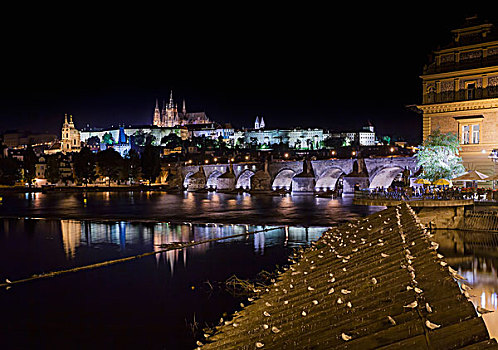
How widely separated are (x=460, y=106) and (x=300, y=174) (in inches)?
1765

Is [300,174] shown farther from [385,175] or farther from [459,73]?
[459,73]

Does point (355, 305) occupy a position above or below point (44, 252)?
above

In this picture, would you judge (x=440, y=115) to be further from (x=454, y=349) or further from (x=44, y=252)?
(x=454, y=349)

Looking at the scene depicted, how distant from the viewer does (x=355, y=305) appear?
26.4 ft

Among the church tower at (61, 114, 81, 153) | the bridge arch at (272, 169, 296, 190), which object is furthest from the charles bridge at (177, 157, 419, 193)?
the church tower at (61, 114, 81, 153)

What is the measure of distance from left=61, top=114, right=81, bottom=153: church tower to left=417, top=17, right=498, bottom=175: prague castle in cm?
15973

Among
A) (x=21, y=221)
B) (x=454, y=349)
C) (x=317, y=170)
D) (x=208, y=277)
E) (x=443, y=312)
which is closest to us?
(x=454, y=349)

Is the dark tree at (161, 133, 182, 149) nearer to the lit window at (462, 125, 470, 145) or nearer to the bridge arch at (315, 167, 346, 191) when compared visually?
the bridge arch at (315, 167, 346, 191)

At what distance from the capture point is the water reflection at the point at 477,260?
13.2m

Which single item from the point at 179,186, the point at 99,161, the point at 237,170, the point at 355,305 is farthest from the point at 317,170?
the point at 355,305

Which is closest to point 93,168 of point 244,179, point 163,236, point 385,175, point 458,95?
point 244,179

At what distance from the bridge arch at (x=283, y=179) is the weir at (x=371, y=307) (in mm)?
66829

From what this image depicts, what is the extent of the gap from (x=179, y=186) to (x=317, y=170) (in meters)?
31.0

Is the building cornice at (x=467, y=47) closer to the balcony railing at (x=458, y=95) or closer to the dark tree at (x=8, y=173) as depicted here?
the balcony railing at (x=458, y=95)
